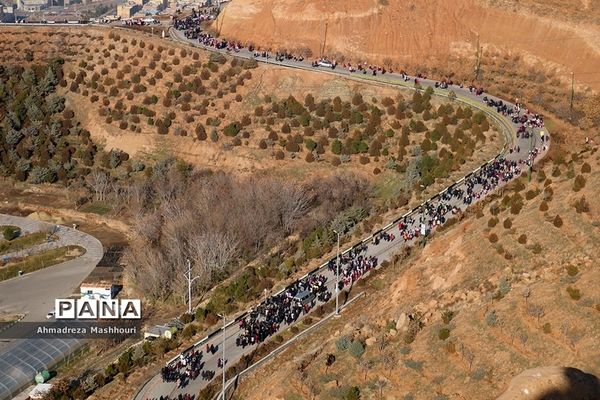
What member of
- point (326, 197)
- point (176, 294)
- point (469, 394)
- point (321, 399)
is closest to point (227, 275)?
point (176, 294)

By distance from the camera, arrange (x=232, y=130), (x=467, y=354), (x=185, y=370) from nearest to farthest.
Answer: (x=467, y=354) → (x=185, y=370) → (x=232, y=130)

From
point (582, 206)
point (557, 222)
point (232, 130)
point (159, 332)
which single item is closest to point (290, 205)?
point (159, 332)

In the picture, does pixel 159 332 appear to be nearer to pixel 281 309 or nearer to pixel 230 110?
pixel 281 309

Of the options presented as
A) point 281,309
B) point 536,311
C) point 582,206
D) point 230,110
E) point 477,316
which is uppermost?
point 582,206

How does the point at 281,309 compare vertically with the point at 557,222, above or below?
below

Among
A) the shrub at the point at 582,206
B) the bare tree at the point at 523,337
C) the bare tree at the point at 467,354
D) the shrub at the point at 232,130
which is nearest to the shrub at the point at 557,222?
the shrub at the point at 582,206

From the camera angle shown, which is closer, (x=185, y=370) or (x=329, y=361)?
(x=329, y=361)

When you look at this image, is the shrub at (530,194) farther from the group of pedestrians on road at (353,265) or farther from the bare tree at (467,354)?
Answer: the bare tree at (467,354)
